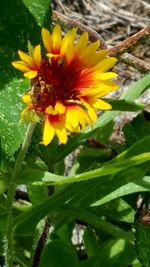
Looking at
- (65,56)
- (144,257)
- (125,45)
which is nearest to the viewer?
(65,56)

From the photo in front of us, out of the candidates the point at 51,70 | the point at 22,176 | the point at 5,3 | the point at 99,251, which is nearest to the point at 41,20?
the point at 5,3

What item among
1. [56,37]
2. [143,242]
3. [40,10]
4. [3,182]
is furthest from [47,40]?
[143,242]

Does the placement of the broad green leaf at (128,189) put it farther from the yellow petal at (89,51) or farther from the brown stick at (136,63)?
the yellow petal at (89,51)

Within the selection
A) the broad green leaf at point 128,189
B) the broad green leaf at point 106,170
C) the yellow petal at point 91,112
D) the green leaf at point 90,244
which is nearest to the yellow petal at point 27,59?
the yellow petal at point 91,112

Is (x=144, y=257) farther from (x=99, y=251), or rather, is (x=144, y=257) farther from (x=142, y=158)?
(x=142, y=158)

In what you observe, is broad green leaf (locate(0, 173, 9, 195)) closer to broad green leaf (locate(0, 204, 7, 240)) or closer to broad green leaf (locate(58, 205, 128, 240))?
broad green leaf (locate(0, 204, 7, 240))

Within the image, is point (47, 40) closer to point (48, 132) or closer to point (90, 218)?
point (48, 132)
